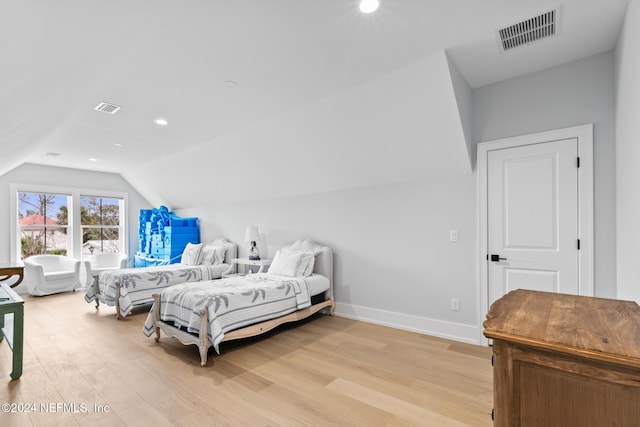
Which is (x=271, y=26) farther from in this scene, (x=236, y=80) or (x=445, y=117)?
(x=445, y=117)

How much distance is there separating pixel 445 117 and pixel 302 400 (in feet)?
8.87

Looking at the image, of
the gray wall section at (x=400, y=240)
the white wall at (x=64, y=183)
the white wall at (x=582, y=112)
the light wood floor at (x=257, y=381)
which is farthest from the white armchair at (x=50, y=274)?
the white wall at (x=582, y=112)

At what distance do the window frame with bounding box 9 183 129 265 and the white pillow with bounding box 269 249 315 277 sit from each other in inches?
194

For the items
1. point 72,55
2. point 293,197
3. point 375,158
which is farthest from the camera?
point 293,197

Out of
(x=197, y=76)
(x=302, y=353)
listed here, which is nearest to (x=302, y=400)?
(x=302, y=353)

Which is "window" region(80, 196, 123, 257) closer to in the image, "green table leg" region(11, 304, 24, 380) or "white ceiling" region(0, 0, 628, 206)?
"white ceiling" region(0, 0, 628, 206)

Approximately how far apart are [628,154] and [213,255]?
18.0 ft

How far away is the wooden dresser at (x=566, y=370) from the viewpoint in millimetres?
861

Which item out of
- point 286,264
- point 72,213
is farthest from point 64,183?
point 286,264

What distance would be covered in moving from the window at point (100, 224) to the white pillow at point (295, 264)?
195 inches

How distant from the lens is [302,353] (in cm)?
305

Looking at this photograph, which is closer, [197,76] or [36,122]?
[197,76]

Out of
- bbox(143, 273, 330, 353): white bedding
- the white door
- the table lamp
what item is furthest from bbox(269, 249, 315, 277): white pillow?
the white door

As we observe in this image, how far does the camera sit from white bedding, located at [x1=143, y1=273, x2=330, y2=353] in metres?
2.95
